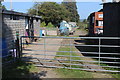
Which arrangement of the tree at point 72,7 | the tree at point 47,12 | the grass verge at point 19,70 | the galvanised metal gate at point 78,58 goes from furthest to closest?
1. the tree at point 72,7
2. the tree at point 47,12
3. the galvanised metal gate at point 78,58
4. the grass verge at point 19,70

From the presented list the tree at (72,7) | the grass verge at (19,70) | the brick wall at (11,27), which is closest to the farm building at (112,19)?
the grass verge at (19,70)

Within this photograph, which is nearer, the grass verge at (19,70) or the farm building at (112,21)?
the grass verge at (19,70)

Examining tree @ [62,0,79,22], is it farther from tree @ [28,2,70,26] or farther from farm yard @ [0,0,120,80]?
farm yard @ [0,0,120,80]

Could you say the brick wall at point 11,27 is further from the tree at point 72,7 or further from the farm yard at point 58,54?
the tree at point 72,7

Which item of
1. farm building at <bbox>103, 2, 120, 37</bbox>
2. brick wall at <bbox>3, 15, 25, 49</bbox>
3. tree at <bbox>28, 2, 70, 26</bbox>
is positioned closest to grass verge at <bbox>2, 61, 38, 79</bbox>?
brick wall at <bbox>3, 15, 25, 49</bbox>

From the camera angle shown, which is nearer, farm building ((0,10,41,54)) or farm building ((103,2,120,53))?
farm building ((103,2,120,53))

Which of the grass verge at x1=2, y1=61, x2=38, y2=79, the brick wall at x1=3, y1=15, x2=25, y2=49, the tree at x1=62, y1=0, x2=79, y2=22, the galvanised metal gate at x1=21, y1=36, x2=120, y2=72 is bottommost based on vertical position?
the grass verge at x1=2, y1=61, x2=38, y2=79

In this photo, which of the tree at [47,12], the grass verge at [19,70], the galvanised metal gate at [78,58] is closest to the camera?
the grass verge at [19,70]

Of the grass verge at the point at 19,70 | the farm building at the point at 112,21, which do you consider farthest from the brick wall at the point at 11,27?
the farm building at the point at 112,21

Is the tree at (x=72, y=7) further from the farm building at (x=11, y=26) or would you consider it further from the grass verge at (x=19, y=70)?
the grass verge at (x=19, y=70)

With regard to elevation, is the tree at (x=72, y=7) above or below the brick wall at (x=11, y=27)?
above

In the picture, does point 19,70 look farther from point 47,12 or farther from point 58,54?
point 47,12

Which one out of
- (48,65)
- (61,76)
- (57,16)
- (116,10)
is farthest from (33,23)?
(57,16)

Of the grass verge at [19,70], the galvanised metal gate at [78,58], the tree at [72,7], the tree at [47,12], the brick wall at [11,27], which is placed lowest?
the grass verge at [19,70]
